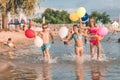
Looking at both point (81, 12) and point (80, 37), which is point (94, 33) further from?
point (81, 12)

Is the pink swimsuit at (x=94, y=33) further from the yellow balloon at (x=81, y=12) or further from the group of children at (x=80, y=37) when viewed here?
the yellow balloon at (x=81, y=12)

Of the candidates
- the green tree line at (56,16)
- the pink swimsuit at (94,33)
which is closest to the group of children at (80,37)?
the pink swimsuit at (94,33)

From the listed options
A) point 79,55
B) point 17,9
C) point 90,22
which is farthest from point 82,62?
point 17,9

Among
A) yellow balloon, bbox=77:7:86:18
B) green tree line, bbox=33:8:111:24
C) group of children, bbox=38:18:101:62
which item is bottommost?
group of children, bbox=38:18:101:62

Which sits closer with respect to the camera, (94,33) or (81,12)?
(94,33)

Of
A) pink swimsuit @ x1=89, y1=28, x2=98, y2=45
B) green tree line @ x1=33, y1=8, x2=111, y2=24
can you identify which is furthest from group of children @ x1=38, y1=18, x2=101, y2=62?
green tree line @ x1=33, y1=8, x2=111, y2=24

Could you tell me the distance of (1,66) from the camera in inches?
468

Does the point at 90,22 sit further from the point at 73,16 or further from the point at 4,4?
the point at 4,4

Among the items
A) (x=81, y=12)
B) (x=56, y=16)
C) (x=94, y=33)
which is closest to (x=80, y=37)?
(x=94, y=33)

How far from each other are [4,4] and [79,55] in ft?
71.8

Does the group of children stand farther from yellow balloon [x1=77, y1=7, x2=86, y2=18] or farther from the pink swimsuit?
yellow balloon [x1=77, y1=7, x2=86, y2=18]

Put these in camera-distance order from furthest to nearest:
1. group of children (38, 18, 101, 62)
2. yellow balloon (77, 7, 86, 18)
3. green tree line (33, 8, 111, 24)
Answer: green tree line (33, 8, 111, 24)
yellow balloon (77, 7, 86, 18)
group of children (38, 18, 101, 62)

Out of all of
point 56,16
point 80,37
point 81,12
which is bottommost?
point 80,37

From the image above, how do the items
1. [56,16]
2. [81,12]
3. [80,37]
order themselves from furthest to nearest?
[56,16]
[81,12]
[80,37]
